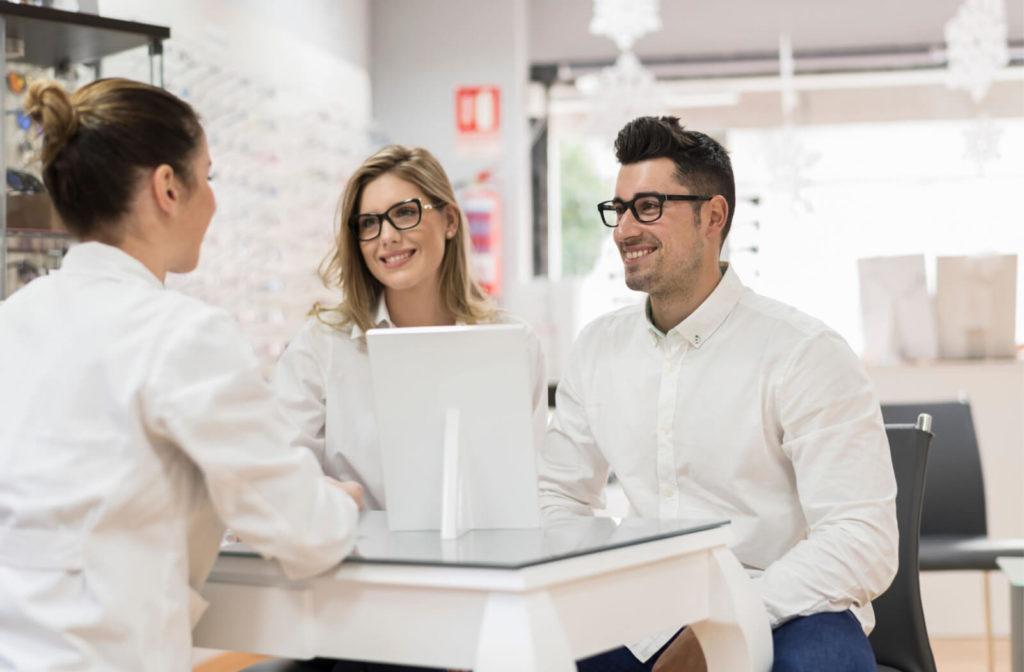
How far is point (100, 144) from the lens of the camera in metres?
1.35

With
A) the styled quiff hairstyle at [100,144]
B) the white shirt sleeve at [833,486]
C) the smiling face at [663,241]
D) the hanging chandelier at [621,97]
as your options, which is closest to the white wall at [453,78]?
the hanging chandelier at [621,97]

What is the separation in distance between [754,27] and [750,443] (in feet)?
16.8

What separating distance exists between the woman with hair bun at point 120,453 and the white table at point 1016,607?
144cm

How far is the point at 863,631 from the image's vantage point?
1821 millimetres

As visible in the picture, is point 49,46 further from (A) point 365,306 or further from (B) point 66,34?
(A) point 365,306

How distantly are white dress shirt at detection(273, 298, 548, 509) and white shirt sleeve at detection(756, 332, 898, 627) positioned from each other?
2.05 feet

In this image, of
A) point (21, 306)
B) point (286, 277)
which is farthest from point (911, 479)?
point (286, 277)

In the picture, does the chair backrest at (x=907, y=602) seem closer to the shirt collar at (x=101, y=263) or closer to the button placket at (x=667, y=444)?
the button placket at (x=667, y=444)

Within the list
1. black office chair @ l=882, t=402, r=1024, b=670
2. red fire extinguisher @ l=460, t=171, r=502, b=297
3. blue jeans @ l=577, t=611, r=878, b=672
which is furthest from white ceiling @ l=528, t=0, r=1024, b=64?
blue jeans @ l=577, t=611, r=878, b=672

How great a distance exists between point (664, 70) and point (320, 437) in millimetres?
4803

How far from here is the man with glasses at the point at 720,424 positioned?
5.75ft

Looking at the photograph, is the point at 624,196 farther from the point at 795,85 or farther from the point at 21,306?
the point at 795,85

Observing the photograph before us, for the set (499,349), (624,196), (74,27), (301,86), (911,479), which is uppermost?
(301,86)

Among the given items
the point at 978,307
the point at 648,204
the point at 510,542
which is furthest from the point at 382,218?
the point at 978,307
